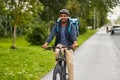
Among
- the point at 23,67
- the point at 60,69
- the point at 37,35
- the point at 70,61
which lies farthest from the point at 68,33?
the point at 37,35

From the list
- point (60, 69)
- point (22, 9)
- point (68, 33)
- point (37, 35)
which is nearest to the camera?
point (60, 69)

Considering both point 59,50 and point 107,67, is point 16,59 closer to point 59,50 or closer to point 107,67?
point 107,67

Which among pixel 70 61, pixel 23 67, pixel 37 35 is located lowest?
pixel 37 35

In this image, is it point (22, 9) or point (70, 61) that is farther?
point (22, 9)

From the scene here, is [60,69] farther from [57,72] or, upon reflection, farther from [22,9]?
[22,9]

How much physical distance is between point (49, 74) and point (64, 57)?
332 centimetres

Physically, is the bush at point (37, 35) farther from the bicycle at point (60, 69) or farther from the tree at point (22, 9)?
the bicycle at point (60, 69)

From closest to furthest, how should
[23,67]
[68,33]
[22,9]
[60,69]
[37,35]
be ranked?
[60,69] < [68,33] < [23,67] < [22,9] < [37,35]

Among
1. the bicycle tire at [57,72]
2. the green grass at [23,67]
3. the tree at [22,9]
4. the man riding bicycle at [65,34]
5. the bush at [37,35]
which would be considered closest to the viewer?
the bicycle tire at [57,72]

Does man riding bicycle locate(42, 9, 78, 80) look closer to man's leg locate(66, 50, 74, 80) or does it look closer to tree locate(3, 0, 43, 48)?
man's leg locate(66, 50, 74, 80)

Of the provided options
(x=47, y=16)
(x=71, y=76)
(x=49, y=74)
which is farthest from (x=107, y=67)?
(x=47, y=16)

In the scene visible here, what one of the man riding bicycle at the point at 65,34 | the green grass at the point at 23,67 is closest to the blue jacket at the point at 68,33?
the man riding bicycle at the point at 65,34

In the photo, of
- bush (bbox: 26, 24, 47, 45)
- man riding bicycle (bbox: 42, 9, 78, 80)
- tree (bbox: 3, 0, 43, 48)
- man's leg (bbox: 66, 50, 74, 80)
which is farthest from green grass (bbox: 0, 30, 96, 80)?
bush (bbox: 26, 24, 47, 45)

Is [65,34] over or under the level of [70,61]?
over
